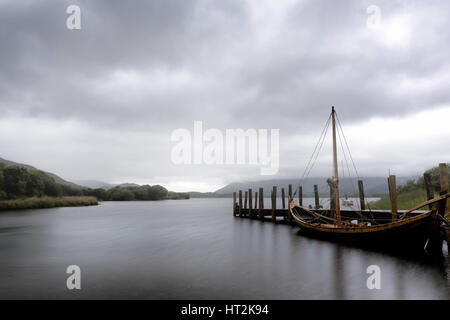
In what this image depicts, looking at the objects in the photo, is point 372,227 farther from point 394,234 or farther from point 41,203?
point 41,203

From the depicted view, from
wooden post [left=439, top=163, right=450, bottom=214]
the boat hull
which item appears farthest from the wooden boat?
wooden post [left=439, top=163, right=450, bottom=214]

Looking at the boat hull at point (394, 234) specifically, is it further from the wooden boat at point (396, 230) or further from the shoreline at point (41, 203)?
the shoreline at point (41, 203)

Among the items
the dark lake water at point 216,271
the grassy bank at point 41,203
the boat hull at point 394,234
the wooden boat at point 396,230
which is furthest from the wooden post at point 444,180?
the grassy bank at point 41,203

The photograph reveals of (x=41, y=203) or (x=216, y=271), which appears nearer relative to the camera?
(x=216, y=271)

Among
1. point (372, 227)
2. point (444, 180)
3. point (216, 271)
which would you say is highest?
point (444, 180)

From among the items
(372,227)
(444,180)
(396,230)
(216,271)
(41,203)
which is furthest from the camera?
(41,203)

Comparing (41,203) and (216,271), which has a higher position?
(216,271)

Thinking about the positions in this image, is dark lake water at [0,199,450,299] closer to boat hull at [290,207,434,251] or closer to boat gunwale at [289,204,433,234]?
boat hull at [290,207,434,251]

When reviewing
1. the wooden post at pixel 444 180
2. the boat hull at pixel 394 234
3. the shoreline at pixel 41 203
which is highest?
the wooden post at pixel 444 180

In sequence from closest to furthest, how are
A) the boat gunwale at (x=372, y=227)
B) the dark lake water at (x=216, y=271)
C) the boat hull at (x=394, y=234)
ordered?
the dark lake water at (x=216, y=271), the boat gunwale at (x=372, y=227), the boat hull at (x=394, y=234)

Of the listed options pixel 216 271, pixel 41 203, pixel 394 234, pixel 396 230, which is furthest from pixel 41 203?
pixel 396 230

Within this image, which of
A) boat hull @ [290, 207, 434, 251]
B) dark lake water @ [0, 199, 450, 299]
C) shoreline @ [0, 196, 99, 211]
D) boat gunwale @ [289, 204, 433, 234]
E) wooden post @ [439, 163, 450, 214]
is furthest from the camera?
shoreline @ [0, 196, 99, 211]

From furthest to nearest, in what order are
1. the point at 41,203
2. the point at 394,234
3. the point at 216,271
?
1. the point at 41,203
2. the point at 394,234
3. the point at 216,271

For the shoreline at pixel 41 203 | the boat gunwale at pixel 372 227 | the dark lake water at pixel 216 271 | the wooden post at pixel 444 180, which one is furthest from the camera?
the shoreline at pixel 41 203
